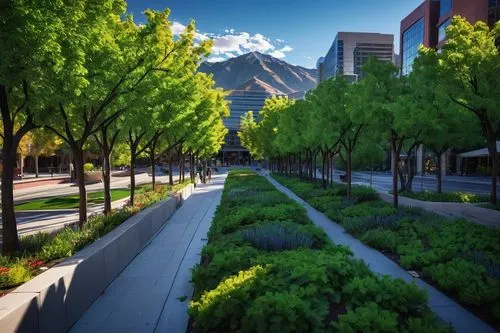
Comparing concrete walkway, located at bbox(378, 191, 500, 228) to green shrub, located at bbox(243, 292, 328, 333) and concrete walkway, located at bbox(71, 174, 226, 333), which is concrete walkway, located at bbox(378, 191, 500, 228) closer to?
concrete walkway, located at bbox(71, 174, 226, 333)

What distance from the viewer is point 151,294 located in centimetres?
674

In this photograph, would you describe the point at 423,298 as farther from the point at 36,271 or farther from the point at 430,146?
the point at 430,146

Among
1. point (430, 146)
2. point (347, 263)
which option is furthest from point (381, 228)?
point (430, 146)

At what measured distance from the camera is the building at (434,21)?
46.3 metres

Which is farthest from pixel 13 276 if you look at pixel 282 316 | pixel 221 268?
pixel 282 316

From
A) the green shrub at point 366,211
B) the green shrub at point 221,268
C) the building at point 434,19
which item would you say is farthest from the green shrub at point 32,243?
the building at point 434,19

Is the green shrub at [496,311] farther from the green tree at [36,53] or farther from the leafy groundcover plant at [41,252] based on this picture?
the green tree at [36,53]

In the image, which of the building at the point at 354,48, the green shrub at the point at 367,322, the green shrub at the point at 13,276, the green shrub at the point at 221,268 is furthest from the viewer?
the building at the point at 354,48

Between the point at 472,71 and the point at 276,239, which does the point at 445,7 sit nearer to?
the point at 472,71

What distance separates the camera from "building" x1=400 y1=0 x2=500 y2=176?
4628 cm

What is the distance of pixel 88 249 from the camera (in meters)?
6.97

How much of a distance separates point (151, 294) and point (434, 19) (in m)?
65.1

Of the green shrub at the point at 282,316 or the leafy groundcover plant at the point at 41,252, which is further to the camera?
the leafy groundcover plant at the point at 41,252

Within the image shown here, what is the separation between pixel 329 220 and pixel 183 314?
27.3 ft
